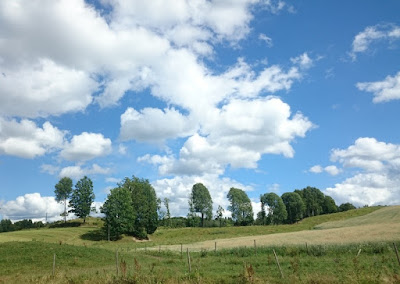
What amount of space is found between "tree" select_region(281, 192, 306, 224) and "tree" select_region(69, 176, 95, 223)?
305 feet

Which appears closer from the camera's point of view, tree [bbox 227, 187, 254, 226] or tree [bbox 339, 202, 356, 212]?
tree [bbox 227, 187, 254, 226]

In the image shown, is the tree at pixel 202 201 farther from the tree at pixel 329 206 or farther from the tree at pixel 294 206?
the tree at pixel 329 206

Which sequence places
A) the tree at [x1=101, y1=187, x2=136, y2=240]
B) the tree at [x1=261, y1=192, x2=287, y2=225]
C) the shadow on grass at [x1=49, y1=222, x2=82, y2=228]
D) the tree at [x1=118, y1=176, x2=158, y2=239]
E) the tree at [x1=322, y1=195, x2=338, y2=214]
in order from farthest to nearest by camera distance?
the tree at [x1=322, y1=195, x2=338, y2=214] < the tree at [x1=261, y1=192, x2=287, y2=225] < the shadow on grass at [x1=49, y1=222, x2=82, y2=228] < the tree at [x1=118, y1=176, x2=158, y2=239] < the tree at [x1=101, y1=187, x2=136, y2=240]

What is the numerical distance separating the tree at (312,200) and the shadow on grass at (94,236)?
10977 cm

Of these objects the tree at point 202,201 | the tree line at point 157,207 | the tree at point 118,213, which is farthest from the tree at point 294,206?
the tree at point 118,213

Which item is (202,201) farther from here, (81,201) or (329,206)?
(329,206)

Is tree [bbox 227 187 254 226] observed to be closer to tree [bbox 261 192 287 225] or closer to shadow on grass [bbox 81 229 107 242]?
tree [bbox 261 192 287 225]

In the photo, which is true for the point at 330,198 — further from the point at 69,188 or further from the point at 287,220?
the point at 69,188

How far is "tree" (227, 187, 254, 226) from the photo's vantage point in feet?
474

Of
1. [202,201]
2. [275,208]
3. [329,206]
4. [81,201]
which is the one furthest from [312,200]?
[81,201]

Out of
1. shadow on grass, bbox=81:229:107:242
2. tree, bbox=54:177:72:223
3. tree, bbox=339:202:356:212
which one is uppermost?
tree, bbox=54:177:72:223

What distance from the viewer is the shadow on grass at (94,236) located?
3436 inches

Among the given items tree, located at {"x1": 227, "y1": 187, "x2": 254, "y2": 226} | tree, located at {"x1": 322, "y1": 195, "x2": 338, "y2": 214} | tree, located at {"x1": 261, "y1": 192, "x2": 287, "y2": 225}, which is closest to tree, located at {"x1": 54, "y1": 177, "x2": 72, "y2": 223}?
tree, located at {"x1": 227, "y1": 187, "x2": 254, "y2": 226}

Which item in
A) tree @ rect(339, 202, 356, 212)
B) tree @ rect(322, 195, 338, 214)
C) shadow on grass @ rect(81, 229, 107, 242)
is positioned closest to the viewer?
shadow on grass @ rect(81, 229, 107, 242)
